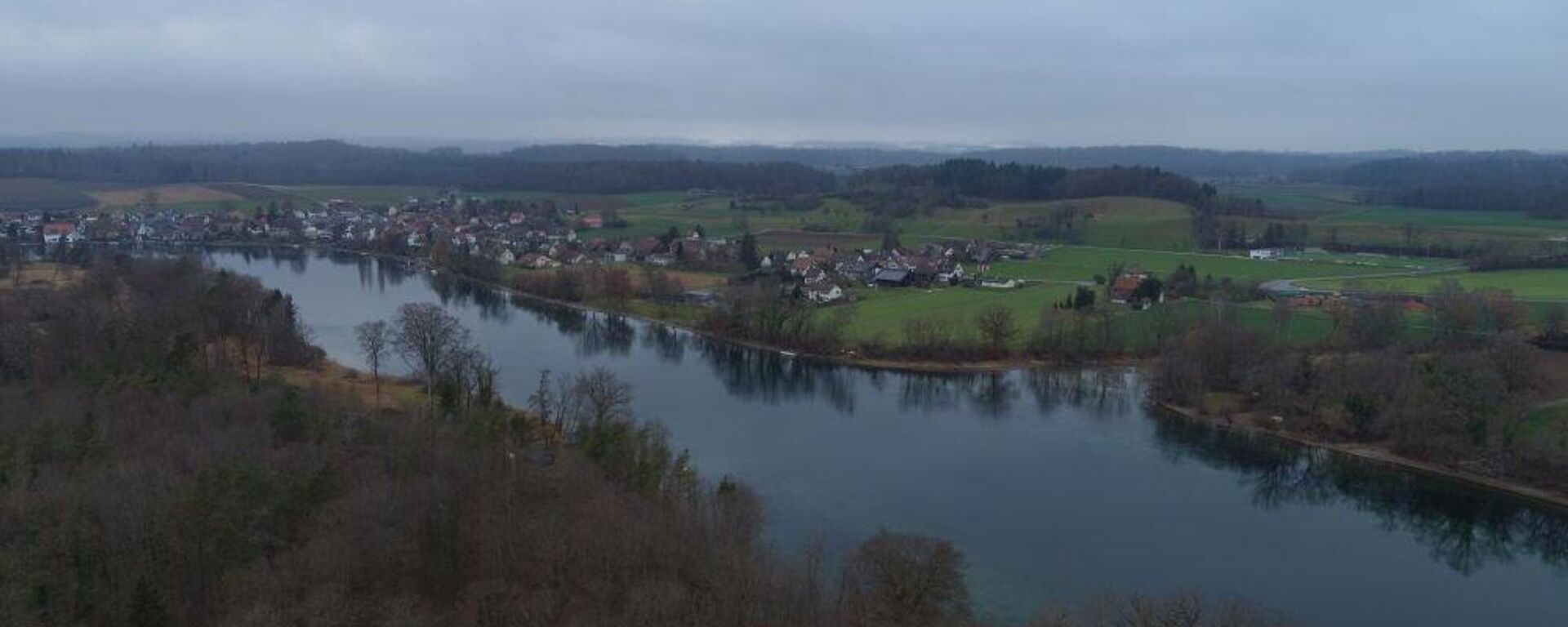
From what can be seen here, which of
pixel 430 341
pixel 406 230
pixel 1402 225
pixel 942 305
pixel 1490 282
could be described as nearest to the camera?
pixel 430 341

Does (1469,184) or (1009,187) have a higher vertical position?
(1469,184)

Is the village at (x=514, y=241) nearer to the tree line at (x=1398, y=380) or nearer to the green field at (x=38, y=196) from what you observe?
the green field at (x=38, y=196)

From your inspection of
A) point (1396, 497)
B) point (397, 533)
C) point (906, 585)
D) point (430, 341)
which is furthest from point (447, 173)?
point (906, 585)

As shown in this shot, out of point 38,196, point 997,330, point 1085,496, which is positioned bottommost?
point 1085,496

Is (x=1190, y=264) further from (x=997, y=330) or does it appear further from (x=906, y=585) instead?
(x=906, y=585)

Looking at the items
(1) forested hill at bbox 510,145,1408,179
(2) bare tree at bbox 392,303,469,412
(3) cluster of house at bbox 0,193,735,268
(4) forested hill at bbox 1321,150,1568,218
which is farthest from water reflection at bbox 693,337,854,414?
(1) forested hill at bbox 510,145,1408,179

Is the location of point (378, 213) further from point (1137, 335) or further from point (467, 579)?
point (467, 579)

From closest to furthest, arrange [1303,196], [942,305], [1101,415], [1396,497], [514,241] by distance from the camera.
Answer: [1396,497] < [1101,415] < [942,305] < [514,241] < [1303,196]

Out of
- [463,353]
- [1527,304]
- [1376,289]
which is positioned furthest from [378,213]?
[1527,304]

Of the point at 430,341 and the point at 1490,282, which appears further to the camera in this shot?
the point at 1490,282
